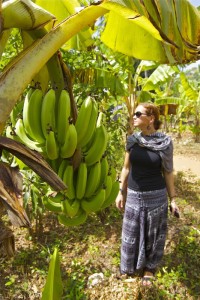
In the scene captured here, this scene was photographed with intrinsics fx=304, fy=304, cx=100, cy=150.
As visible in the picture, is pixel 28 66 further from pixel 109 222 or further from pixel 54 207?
pixel 109 222

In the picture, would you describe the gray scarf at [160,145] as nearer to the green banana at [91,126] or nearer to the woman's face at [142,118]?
the woman's face at [142,118]

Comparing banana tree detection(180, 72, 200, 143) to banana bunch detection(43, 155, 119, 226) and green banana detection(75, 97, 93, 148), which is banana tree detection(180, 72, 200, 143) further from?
green banana detection(75, 97, 93, 148)

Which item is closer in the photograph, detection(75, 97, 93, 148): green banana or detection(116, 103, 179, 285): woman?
detection(75, 97, 93, 148): green banana

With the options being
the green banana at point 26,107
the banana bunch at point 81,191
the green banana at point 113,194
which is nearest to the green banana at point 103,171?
the banana bunch at point 81,191

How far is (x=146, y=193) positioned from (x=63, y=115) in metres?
1.26

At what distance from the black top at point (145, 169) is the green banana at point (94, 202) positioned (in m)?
0.90

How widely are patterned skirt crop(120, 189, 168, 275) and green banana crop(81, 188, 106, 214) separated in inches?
37.8

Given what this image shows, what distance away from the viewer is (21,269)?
2314 millimetres

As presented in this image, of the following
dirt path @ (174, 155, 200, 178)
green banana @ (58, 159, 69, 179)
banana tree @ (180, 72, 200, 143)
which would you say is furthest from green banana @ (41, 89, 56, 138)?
dirt path @ (174, 155, 200, 178)

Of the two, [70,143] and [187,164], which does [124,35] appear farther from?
[187,164]

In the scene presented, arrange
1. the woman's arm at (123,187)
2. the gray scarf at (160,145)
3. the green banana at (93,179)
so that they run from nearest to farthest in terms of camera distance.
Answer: the green banana at (93,179), the gray scarf at (160,145), the woman's arm at (123,187)

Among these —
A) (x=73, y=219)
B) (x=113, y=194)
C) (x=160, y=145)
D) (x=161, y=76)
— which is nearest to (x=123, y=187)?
(x=160, y=145)

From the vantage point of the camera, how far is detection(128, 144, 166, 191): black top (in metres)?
1.96

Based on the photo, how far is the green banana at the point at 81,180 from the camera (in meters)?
0.99
